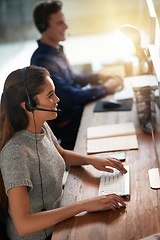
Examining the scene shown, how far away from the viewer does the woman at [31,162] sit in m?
1.09

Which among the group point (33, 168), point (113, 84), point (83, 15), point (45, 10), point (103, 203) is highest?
point (45, 10)

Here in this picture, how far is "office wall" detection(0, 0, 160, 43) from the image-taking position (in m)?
5.43

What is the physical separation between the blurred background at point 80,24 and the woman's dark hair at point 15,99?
3947 mm

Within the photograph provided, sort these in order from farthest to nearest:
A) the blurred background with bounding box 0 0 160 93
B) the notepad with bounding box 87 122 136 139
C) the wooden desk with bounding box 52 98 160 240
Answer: the blurred background with bounding box 0 0 160 93 < the notepad with bounding box 87 122 136 139 < the wooden desk with bounding box 52 98 160 240

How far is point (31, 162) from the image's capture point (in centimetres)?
120

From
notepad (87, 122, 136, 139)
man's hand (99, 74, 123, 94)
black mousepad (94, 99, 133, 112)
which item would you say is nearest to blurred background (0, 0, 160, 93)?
man's hand (99, 74, 123, 94)

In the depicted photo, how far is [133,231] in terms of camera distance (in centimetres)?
107

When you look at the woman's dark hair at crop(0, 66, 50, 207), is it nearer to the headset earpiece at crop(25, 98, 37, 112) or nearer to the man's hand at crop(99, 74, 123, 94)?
the headset earpiece at crop(25, 98, 37, 112)

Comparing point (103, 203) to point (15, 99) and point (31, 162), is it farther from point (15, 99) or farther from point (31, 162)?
point (15, 99)

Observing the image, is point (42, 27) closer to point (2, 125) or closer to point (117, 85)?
point (117, 85)

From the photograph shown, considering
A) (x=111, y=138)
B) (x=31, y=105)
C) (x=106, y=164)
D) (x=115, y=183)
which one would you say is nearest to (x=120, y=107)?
(x=111, y=138)

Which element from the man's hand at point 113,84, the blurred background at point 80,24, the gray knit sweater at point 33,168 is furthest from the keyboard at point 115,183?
the blurred background at point 80,24

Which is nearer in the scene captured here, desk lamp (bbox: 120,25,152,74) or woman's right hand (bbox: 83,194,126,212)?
woman's right hand (bbox: 83,194,126,212)

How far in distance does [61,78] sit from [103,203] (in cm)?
128
